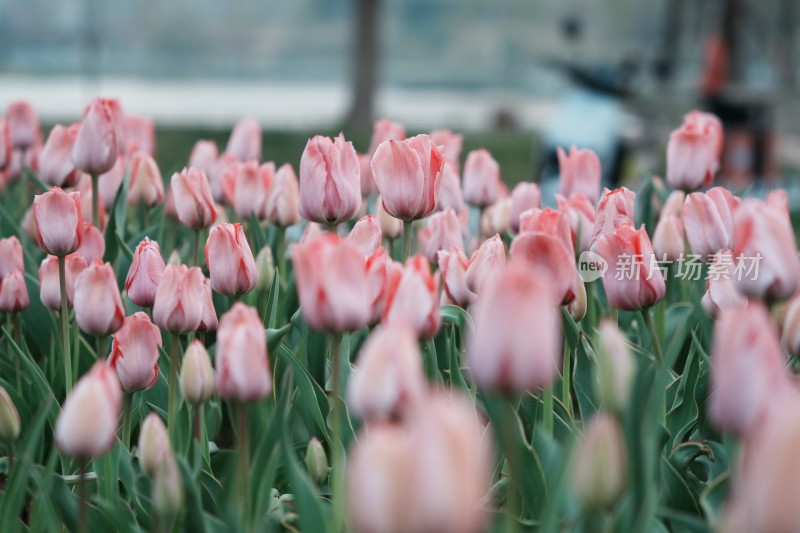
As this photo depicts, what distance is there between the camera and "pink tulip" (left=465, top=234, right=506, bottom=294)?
1.12 meters

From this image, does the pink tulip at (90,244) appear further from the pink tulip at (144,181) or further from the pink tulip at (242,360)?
the pink tulip at (242,360)

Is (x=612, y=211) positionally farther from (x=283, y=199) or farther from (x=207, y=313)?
(x=283, y=199)

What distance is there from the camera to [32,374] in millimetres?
1186

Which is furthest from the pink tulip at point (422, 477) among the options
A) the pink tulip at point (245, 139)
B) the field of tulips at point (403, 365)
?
the pink tulip at point (245, 139)

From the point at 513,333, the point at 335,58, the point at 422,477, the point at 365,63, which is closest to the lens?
the point at 422,477

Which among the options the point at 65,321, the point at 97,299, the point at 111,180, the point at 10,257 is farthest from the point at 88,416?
the point at 111,180

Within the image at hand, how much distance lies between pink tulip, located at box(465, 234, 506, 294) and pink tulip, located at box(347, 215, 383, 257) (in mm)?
129

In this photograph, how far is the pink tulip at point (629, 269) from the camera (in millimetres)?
1132

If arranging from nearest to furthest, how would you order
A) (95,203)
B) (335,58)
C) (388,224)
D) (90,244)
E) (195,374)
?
(195,374), (90,244), (388,224), (95,203), (335,58)

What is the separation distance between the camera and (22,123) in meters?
2.28

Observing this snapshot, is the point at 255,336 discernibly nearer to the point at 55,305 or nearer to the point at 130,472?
the point at 130,472

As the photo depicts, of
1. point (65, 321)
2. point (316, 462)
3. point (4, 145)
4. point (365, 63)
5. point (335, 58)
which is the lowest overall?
point (316, 462)

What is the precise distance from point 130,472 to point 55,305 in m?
0.36

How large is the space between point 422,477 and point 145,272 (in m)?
0.74
